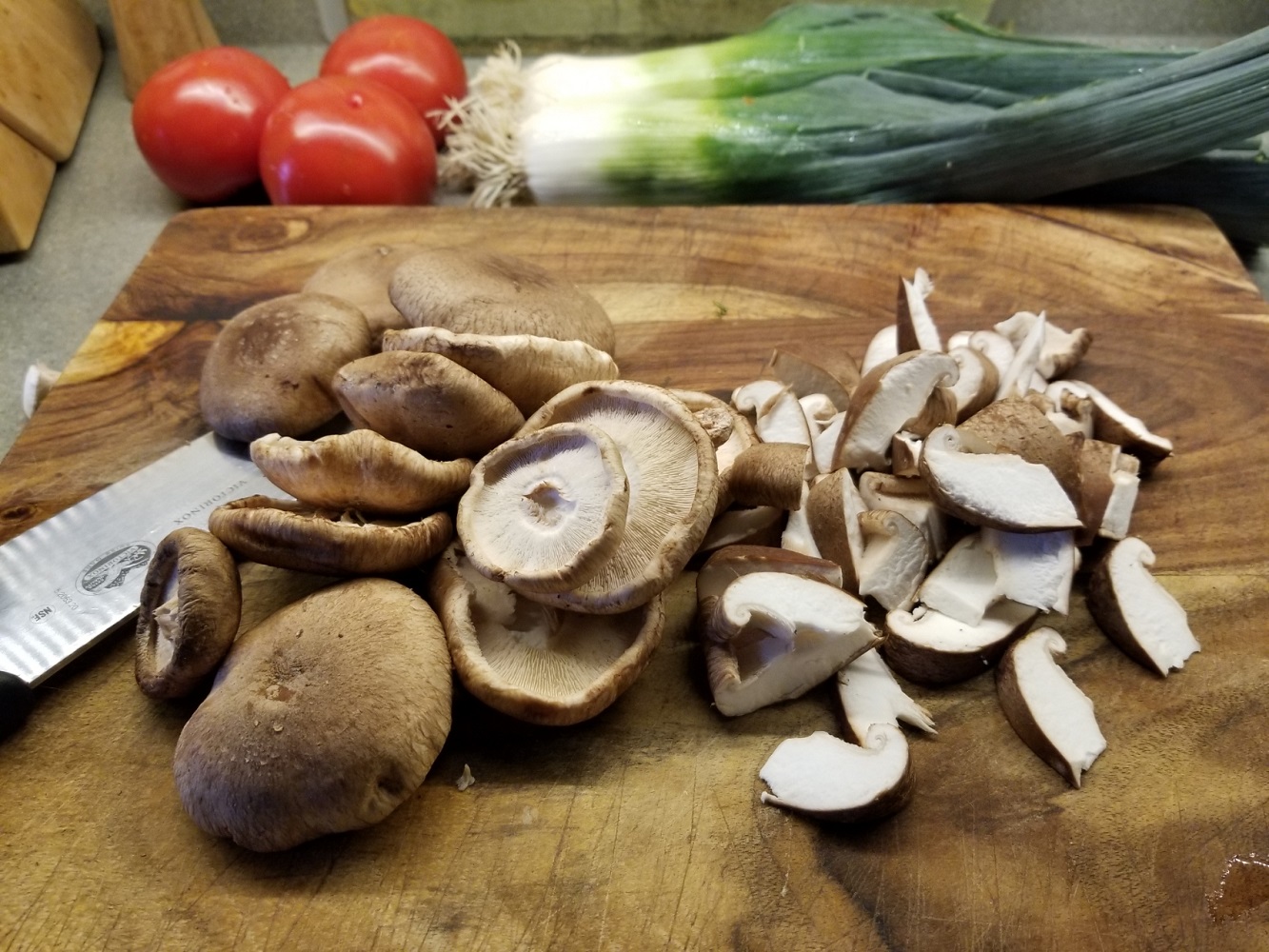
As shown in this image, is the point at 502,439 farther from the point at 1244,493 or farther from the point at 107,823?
the point at 1244,493

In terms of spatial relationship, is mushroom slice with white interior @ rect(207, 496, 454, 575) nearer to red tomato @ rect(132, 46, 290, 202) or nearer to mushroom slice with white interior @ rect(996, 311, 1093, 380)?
mushroom slice with white interior @ rect(996, 311, 1093, 380)

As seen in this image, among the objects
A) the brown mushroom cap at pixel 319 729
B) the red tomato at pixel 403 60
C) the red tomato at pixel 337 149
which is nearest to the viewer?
the brown mushroom cap at pixel 319 729

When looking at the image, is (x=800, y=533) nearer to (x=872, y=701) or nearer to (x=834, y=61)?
(x=872, y=701)

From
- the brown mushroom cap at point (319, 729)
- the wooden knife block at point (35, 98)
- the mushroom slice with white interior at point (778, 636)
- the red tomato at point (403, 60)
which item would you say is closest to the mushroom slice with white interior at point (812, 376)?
the mushroom slice with white interior at point (778, 636)

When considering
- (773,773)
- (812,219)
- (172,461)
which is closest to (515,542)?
(773,773)

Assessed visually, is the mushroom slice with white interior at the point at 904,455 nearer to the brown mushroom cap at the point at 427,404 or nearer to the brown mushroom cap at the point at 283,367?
the brown mushroom cap at the point at 427,404

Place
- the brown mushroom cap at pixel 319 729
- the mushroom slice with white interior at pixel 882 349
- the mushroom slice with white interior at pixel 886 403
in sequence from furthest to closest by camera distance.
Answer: the mushroom slice with white interior at pixel 882 349 < the mushroom slice with white interior at pixel 886 403 < the brown mushroom cap at pixel 319 729

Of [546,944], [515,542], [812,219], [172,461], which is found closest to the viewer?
[546,944]

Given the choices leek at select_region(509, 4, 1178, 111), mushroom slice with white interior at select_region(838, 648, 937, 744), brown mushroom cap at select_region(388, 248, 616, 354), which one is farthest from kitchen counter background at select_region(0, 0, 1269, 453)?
mushroom slice with white interior at select_region(838, 648, 937, 744)
